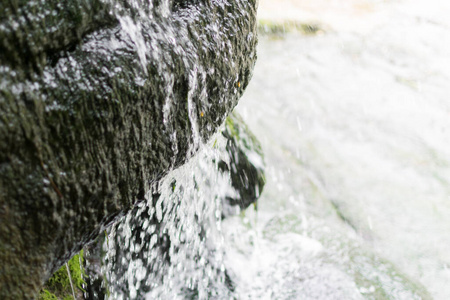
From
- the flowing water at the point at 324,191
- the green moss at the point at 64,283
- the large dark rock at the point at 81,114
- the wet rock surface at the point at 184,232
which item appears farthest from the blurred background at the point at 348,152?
the large dark rock at the point at 81,114

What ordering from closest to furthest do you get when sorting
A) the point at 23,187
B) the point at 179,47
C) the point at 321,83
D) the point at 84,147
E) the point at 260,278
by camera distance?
the point at 23,187 < the point at 84,147 < the point at 179,47 < the point at 260,278 < the point at 321,83

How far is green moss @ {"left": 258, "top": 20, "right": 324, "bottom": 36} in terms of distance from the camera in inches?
357

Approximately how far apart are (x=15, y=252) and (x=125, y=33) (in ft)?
2.78

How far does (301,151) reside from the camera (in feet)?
18.8

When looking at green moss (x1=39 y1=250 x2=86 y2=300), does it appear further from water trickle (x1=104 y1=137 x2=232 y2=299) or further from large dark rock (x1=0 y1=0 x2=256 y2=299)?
large dark rock (x1=0 y1=0 x2=256 y2=299)

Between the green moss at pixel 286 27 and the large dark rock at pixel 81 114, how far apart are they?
738cm

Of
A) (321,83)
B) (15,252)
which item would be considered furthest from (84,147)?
(321,83)

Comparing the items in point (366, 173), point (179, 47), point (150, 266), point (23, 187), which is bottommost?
point (366, 173)

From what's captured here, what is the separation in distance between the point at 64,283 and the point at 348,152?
14.5ft

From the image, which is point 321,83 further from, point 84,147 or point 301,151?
point 84,147

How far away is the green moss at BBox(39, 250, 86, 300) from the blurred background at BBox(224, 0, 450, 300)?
1.33 metres

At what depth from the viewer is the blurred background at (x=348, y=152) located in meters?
3.62

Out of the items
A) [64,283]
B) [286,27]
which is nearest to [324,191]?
[64,283]

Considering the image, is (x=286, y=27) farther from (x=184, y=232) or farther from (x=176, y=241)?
(x=176, y=241)
